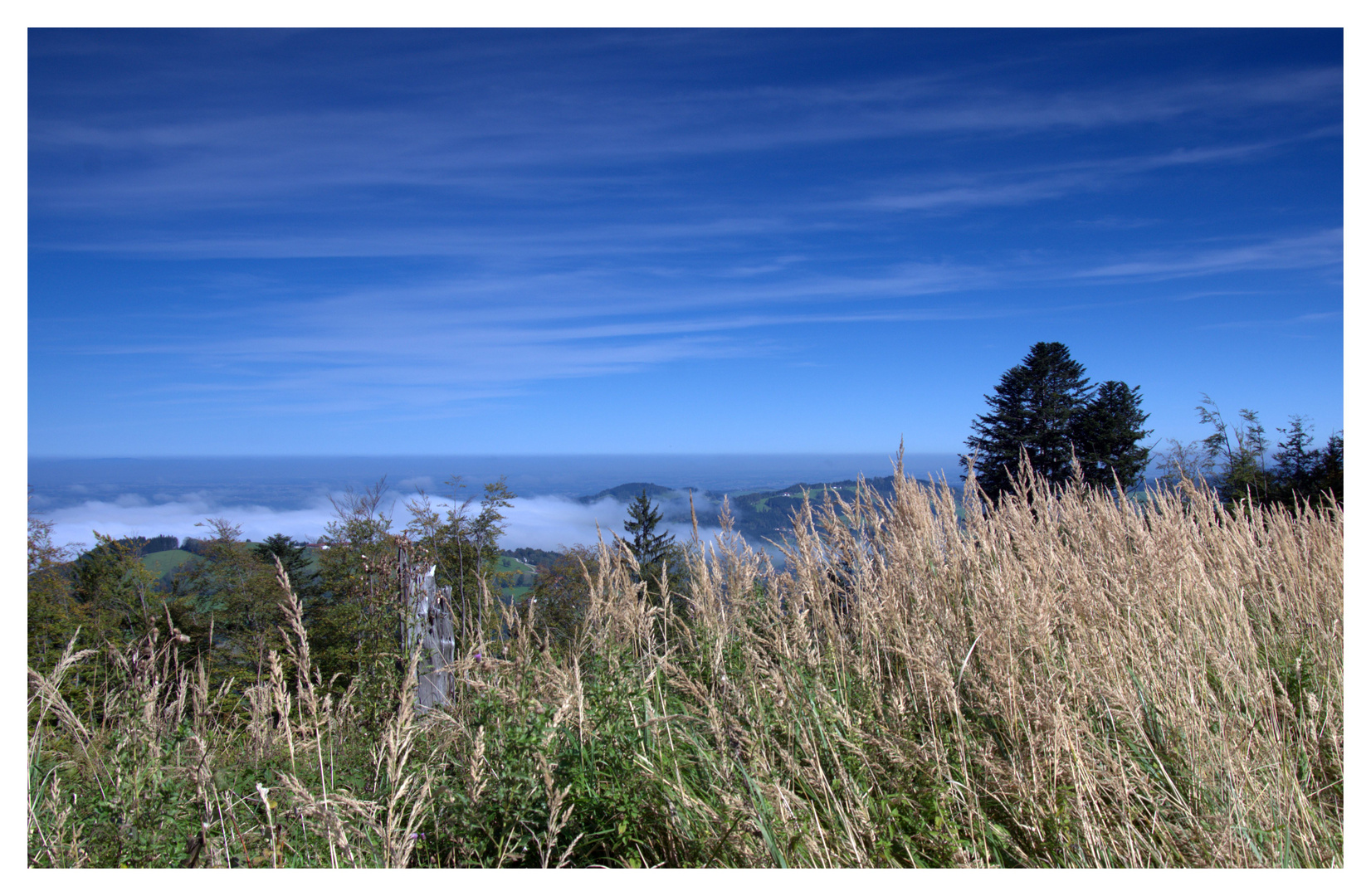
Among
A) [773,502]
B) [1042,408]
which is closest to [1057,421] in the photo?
[1042,408]

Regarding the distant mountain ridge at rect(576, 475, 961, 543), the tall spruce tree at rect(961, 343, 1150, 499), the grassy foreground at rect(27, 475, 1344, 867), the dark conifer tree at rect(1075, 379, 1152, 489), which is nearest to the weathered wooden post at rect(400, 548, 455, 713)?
the grassy foreground at rect(27, 475, 1344, 867)

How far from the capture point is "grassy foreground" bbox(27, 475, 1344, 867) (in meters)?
1.52

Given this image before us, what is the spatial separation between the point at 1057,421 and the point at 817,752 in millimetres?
15287

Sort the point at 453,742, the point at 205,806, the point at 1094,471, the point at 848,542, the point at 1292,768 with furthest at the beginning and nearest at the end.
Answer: the point at 1094,471 < the point at 848,542 < the point at 453,742 < the point at 1292,768 < the point at 205,806

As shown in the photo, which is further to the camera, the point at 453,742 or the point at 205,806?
the point at 453,742

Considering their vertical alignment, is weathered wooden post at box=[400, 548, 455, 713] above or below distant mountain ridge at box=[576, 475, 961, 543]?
below

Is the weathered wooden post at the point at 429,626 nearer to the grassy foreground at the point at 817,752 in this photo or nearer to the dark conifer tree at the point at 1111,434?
the grassy foreground at the point at 817,752

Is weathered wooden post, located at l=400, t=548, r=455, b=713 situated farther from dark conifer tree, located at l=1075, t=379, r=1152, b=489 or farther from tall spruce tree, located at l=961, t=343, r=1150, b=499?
dark conifer tree, located at l=1075, t=379, r=1152, b=489

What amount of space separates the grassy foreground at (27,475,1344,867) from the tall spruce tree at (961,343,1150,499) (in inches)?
465

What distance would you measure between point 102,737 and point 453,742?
1.33 metres

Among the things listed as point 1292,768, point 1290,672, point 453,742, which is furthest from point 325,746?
point 1290,672

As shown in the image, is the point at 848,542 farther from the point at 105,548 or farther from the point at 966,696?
the point at 105,548

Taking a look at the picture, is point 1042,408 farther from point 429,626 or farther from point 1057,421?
point 429,626

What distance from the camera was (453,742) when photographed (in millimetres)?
2164
